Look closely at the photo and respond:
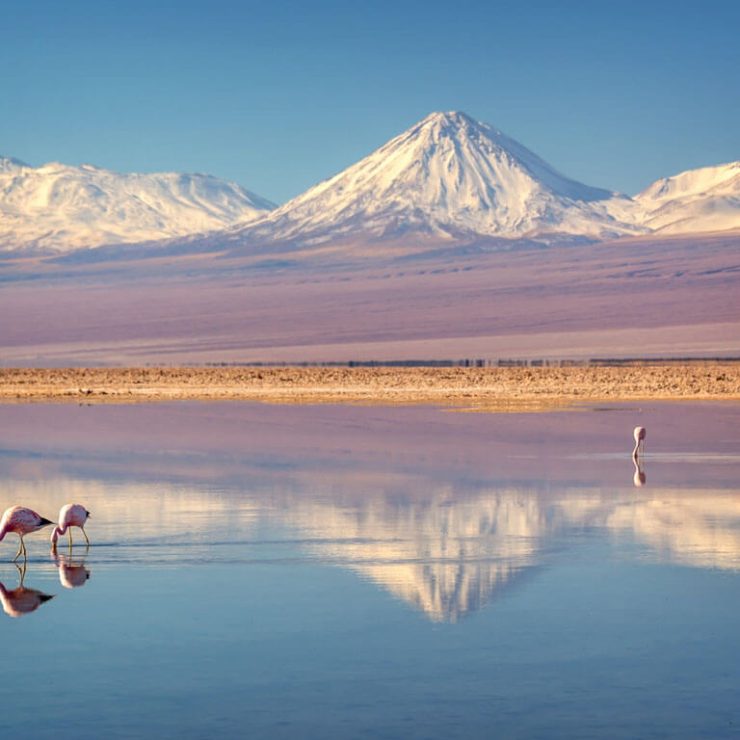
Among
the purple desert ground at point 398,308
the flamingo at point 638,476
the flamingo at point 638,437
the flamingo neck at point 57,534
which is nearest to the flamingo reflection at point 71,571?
the flamingo neck at point 57,534

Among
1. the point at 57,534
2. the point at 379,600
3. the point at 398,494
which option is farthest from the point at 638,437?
the point at 379,600

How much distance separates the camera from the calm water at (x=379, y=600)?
24.3 ft

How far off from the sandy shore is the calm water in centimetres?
1521

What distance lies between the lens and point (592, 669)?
810 cm

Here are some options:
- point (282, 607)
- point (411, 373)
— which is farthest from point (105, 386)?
point (282, 607)

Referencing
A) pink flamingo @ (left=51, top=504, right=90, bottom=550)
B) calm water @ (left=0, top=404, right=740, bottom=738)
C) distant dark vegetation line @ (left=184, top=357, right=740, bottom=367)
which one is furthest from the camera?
distant dark vegetation line @ (left=184, top=357, right=740, bottom=367)

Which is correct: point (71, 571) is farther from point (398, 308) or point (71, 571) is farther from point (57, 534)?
point (398, 308)

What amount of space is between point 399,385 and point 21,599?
31.8m

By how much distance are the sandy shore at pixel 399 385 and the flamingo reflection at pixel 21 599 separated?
2098 cm

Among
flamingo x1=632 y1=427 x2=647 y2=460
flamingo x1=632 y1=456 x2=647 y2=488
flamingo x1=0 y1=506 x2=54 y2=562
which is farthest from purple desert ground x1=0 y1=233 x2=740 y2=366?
flamingo x1=0 y1=506 x2=54 y2=562

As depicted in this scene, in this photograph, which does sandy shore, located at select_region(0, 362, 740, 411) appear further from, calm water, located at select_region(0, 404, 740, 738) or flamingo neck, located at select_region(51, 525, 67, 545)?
flamingo neck, located at select_region(51, 525, 67, 545)

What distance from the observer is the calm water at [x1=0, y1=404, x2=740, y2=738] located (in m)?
7.39

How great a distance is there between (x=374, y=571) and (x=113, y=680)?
3.31 meters

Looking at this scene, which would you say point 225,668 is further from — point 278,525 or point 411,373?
point 411,373
